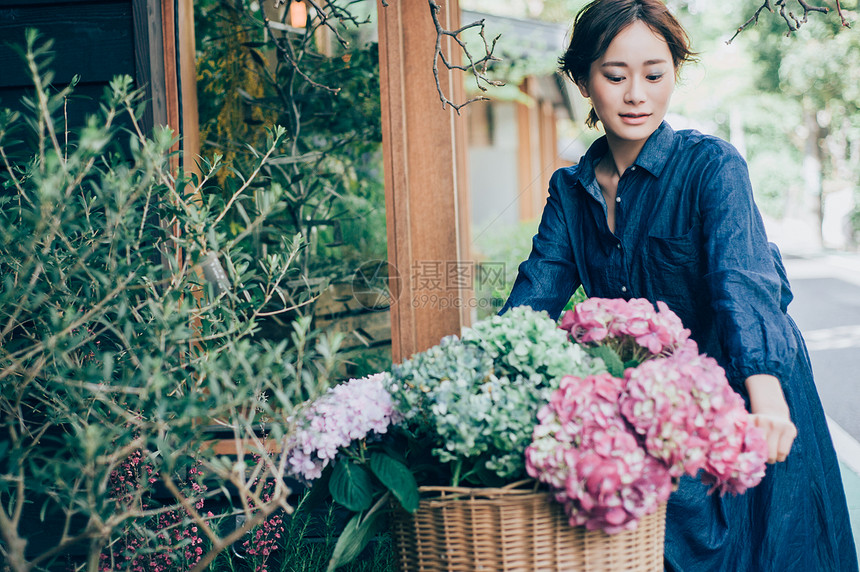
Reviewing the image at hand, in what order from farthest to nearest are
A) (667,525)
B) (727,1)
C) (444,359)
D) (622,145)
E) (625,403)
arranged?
(727,1)
(622,145)
(667,525)
(444,359)
(625,403)

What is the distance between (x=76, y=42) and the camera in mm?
2436

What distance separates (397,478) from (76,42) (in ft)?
6.76

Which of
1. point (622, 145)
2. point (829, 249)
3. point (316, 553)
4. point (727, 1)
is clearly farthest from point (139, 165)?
point (829, 249)

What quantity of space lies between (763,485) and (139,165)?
4.76ft

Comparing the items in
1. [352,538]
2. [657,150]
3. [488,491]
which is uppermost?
[657,150]

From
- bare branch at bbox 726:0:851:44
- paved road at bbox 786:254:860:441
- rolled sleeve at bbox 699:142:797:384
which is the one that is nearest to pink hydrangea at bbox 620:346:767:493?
rolled sleeve at bbox 699:142:797:384

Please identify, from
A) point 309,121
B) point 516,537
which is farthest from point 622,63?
point 309,121

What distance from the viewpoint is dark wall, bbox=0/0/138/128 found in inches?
94.7

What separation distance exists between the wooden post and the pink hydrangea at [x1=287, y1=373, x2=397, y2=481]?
4.37 feet

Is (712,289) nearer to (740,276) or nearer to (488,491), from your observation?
(740,276)

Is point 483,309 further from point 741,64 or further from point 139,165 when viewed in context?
point 741,64

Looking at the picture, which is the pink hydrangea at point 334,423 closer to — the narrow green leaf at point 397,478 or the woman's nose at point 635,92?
the narrow green leaf at point 397,478

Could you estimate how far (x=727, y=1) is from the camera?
14766 mm

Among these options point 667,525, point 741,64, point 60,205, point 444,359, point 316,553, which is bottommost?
point 316,553
